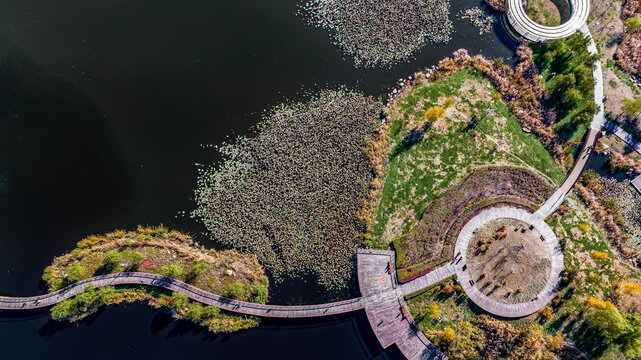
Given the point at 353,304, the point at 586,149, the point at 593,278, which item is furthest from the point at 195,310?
the point at 586,149

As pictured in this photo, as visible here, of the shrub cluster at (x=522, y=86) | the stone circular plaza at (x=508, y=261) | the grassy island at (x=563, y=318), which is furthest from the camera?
the shrub cluster at (x=522, y=86)

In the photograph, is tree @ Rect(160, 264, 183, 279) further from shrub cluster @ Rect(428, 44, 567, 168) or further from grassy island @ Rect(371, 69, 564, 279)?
shrub cluster @ Rect(428, 44, 567, 168)

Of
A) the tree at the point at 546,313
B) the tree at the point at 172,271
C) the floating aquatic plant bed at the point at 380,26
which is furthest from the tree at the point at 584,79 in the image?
the tree at the point at 172,271

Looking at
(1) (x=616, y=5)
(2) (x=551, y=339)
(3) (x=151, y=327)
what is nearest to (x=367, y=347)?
(2) (x=551, y=339)

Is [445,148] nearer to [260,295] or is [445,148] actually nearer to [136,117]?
[260,295]

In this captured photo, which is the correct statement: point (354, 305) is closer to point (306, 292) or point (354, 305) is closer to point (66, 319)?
point (306, 292)

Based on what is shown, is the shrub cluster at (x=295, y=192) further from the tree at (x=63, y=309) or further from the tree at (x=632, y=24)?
the tree at (x=632, y=24)

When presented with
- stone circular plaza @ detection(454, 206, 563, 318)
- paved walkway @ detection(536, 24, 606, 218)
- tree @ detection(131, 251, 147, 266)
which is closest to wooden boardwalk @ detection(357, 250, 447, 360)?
stone circular plaza @ detection(454, 206, 563, 318)
